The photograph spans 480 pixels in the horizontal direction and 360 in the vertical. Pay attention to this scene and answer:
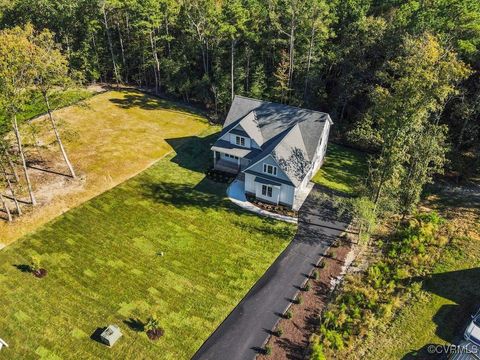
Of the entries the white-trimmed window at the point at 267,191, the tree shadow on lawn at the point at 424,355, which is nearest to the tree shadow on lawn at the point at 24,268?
the white-trimmed window at the point at 267,191

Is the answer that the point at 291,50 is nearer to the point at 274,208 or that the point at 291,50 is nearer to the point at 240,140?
the point at 240,140

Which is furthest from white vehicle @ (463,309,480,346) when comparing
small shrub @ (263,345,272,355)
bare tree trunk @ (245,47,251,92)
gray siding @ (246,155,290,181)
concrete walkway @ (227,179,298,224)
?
bare tree trunk @ (245,47,251,92)

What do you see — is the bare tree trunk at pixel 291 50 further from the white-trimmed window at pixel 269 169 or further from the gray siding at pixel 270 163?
the white-trimmed window at pixel 269 169

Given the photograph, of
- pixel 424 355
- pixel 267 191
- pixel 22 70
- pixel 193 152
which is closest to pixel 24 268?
pixel 22 70

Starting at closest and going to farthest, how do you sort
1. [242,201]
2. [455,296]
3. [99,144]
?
[455,296], [242,201], [99,144]

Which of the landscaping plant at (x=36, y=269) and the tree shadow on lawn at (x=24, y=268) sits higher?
the landscaping plant at (x=36, y=269)
